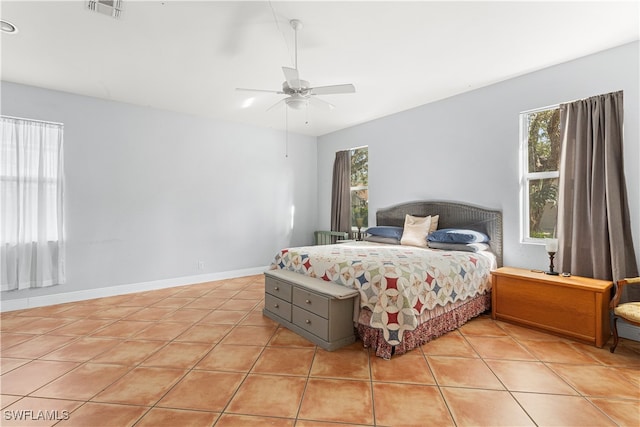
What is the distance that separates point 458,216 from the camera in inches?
161

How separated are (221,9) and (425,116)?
10.5 ft

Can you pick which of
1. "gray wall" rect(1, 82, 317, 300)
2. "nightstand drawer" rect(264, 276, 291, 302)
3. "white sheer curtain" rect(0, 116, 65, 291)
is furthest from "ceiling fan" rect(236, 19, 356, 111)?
"white sheer curtain" rect(0, 116, 65, 291)

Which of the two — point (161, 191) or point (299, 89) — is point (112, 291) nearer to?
point (161, 191)

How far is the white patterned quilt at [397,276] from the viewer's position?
95.7 inches

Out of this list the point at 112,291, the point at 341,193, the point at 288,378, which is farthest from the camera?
the point at 341,193

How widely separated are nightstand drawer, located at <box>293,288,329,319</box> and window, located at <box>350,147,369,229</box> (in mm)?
2926

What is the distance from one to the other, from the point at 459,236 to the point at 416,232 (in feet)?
2.16

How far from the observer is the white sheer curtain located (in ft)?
12.0

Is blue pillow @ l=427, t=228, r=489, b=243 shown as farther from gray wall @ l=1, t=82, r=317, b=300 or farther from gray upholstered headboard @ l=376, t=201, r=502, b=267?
gray wall @ l=1, t=82, r=317, b=300

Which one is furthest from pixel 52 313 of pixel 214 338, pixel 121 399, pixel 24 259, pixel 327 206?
pixel 327 206

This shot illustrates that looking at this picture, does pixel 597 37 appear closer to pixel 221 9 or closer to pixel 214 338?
pixel 221 9

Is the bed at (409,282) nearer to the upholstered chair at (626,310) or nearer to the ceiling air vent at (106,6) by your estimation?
the upholstered chair at (626,310)

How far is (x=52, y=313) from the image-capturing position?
3607 mm

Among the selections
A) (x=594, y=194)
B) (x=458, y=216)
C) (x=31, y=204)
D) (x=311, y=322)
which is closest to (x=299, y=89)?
(x=311, y=322)
